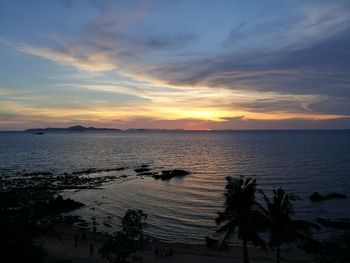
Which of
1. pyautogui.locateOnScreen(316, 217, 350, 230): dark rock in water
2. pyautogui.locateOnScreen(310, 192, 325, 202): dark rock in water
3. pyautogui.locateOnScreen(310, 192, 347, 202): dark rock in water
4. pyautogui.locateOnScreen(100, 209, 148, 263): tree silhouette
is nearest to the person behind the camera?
pyautogui.locateOnScreen(100, 209, 148, 263): tree silhouette

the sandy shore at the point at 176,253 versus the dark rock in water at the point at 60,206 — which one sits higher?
the dark rock in water at the point at 60,206

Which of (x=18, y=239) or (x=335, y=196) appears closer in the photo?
(x=18, y=239)

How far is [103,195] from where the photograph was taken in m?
87.4

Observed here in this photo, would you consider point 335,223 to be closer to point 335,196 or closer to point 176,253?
point 335,196

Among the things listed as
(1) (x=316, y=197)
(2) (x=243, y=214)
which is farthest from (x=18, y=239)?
(1) (x=316, y=197)

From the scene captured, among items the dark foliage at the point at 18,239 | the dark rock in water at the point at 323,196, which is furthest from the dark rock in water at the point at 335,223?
the dark foliage at the point at 18,239

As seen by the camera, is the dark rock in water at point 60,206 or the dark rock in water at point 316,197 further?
the dark rock in water at point 316,197

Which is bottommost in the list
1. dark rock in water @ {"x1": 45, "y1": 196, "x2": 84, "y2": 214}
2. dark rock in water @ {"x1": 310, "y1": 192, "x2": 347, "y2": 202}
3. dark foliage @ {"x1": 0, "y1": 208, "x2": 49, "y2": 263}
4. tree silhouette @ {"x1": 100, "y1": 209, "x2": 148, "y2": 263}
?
dark rock in water @ {"x1": 45, "y1": 196, "x2": 84, "y2": 214}

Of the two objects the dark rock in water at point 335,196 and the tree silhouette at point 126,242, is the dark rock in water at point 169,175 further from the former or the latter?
the tree silhouette at point 126,242

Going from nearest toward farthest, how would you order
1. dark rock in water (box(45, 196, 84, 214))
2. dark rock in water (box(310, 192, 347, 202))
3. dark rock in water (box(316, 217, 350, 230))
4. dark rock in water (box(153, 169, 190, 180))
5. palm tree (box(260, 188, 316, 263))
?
palm tree (box(260, 188, 316, 263)) → dark rock in water (box(316, 217, 350, 230)) → dark rock in water (box(45, 196, 84, 214)) → dark rock in water (box(310, 192, 347, 202)) → dark rock in water (box(153, 169, 190, 180))

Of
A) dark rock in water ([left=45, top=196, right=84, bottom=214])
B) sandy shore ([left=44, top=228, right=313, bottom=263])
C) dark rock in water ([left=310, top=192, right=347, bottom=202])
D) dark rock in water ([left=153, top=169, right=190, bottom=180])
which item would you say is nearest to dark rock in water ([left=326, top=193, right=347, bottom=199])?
dark rock in water ([left=310, top=192, right=347, bottom=202])

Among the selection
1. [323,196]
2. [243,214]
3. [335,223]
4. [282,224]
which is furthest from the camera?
[323,196]

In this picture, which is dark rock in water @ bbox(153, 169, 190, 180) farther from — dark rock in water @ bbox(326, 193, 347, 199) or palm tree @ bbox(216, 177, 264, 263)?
palm tree @ bbox(216, 177, 264, 263)

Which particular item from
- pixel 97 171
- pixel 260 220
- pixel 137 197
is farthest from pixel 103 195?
pixel 260 220
